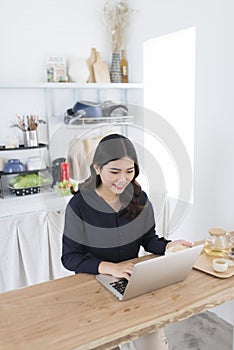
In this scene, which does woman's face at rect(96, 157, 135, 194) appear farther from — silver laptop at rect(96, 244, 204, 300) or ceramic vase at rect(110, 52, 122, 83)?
ceramic vase at rect(110, 52, 122, 83)

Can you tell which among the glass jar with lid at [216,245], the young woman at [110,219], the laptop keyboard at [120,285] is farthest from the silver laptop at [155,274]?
the glass jar with lid at [216,245]

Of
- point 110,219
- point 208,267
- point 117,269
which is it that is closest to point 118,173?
point 110,219

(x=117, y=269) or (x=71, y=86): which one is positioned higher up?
(x=71, y=86)

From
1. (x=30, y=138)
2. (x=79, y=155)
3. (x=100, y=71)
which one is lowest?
(x=79, y=155)

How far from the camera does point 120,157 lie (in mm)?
1351

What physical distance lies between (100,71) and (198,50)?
2.86 feet

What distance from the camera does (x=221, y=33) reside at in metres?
1.89

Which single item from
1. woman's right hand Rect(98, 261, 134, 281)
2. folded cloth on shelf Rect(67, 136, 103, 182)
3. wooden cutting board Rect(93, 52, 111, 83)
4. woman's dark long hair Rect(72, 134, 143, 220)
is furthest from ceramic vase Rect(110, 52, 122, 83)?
woman's right hand Rect(98, 261, 134, 281)

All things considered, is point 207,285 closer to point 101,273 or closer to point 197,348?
point 101,273

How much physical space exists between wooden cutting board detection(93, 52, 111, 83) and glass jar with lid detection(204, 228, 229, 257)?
63.9 inches

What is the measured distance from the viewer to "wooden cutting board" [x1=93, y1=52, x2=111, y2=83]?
8.68 ft

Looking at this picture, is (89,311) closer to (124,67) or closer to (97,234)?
(97,234)

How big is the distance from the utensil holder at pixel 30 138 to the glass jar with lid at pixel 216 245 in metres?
1.47

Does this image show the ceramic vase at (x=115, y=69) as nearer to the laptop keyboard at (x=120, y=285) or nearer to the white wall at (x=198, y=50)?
the white wall at (x=198, y=50)
